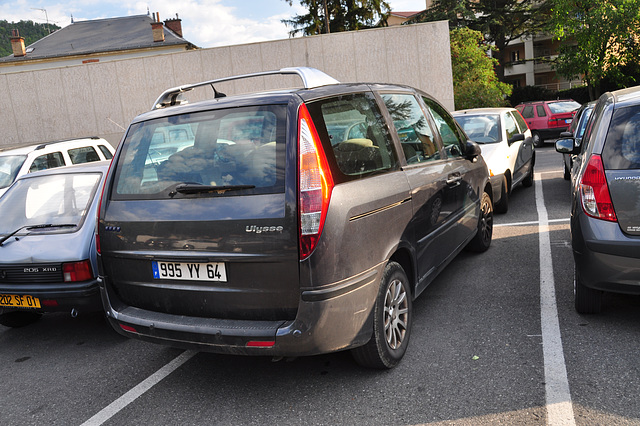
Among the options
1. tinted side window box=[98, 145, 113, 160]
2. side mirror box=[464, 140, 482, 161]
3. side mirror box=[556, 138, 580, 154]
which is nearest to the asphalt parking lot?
side mirror box=[464, 140, 482, 161]

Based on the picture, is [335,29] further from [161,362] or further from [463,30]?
[161,362]

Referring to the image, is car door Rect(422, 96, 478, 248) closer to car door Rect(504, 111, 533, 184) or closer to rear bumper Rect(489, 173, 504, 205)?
rear bumper Rect(489, 173, 504, 205)

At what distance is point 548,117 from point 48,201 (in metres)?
19.4

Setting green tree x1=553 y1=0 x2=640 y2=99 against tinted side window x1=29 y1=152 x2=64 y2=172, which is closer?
tinted side window x1=29 y1=152 x2=64 y2=172

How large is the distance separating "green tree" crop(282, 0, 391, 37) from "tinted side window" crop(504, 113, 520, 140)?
30.9m

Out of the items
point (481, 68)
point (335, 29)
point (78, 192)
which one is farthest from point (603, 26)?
point (78, 192)

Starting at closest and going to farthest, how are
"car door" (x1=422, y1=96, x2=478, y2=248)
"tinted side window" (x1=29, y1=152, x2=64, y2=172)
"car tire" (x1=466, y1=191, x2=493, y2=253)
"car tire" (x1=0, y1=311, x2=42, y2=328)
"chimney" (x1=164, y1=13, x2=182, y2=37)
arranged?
"car door" (x1=422, y1=96, x2=478, y2=248)
"car tire" (x1=0, y1=311, x2=42, y2=328)
"car tire" (x1=466, y1=191, x2=493, y2=253)
"tinted side window" (x1=29, y1=152, x2=64, y2=172)
"chimney" (x1=164, y1=13, x2=182, y2=37)

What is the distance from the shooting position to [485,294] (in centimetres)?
501

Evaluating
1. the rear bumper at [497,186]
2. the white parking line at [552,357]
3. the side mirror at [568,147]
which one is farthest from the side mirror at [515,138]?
the white parking line at [552,357]

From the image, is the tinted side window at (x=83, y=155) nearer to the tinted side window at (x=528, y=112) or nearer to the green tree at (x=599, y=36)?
the tinted side window at (x=528, y=112)

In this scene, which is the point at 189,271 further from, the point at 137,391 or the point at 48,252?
the point at 48,252

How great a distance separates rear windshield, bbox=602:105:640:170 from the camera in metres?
3.89

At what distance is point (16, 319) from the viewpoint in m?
5.37

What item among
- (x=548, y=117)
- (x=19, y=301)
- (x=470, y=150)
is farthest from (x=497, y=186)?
(x=548, y=117)
